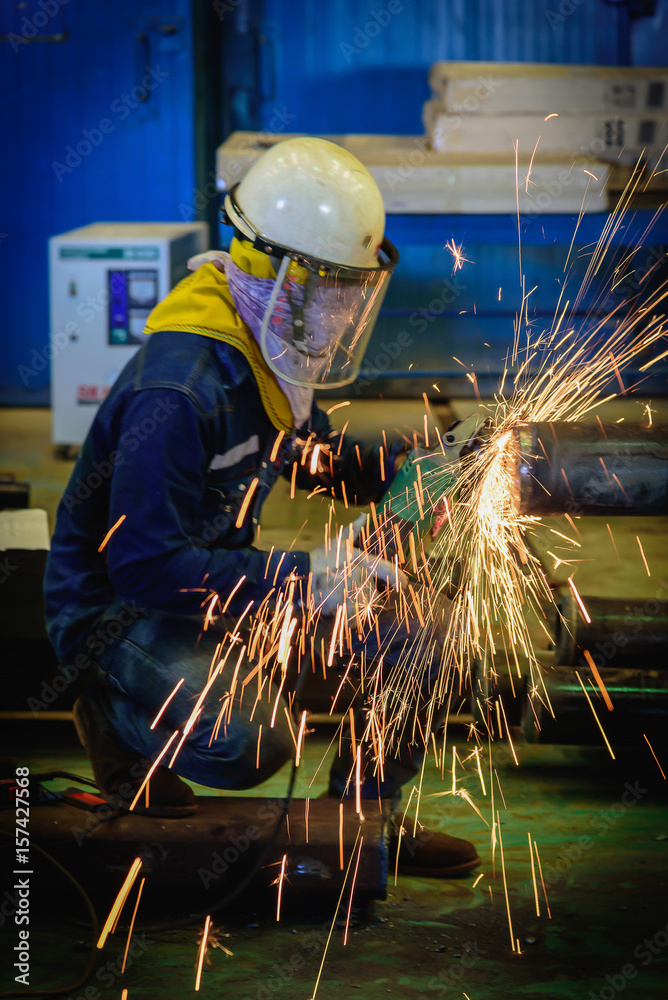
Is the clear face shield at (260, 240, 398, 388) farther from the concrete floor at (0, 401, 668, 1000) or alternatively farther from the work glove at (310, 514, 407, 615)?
the concrete floor at (0, 401, 668, 1000)

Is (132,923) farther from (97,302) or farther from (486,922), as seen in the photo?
(97,302)

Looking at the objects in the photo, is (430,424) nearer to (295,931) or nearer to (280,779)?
(280,779)

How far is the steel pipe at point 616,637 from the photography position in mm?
2854

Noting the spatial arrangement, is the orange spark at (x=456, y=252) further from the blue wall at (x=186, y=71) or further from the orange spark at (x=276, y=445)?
the orange spark at (x=276, y=445)

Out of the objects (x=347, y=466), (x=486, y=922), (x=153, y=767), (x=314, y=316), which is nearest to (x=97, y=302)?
(x=347, y=466)

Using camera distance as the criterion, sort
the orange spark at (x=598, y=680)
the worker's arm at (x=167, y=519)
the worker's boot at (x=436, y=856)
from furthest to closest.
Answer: the orange spark at (x=598, y=680)
the worker's boot at (x=436, y=856)
the worker's arm at (x=167, y=519)

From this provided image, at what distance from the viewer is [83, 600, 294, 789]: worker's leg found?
2238 millimetres

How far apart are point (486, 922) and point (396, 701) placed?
53 cm

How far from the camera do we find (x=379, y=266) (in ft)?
7.79

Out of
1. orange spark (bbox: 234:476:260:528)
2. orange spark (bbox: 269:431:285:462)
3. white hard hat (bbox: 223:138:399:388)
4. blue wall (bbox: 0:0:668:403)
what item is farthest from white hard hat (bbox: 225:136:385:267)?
blue wall (bbox: 0:0:668:403)

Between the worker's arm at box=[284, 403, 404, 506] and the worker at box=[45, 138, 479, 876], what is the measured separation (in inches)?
10.9

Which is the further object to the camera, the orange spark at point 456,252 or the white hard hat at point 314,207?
the orange spark at point 456,252

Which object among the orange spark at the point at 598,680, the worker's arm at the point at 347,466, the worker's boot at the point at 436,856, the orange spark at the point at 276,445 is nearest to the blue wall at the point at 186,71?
the worker's arm at the point at 347,466

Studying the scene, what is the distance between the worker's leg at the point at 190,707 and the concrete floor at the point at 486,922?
1.10 ft
